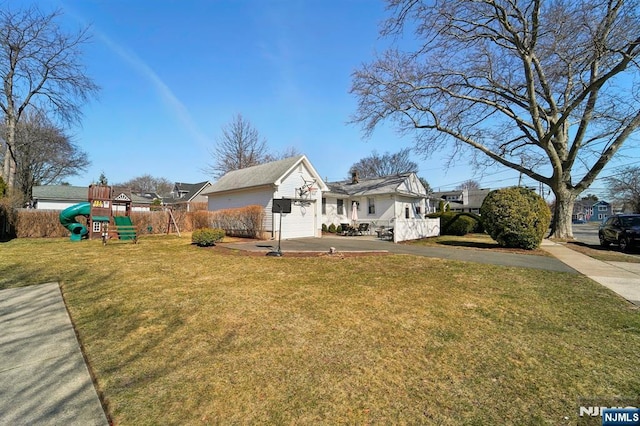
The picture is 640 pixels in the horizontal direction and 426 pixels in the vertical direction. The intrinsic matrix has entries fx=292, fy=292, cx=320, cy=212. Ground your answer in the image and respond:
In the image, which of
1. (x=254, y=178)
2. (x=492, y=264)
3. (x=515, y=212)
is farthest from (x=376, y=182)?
(x=492, y=264)

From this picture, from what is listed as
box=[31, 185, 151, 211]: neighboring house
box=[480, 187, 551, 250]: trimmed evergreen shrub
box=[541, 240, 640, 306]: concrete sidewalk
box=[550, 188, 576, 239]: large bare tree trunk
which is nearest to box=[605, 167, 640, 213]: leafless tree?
box=[550, 188, 576, 239]: large bare tree trunk

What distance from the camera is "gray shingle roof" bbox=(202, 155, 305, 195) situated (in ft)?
59.7

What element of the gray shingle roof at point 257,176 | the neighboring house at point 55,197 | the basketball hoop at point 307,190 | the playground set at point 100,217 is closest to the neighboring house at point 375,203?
the basketball hoop at point 307,190

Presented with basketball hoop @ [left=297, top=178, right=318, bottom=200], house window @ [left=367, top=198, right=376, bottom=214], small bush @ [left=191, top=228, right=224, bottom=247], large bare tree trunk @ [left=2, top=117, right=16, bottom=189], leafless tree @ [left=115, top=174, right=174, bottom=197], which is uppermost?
leafless tree @ [left=115, top=174, right=174, bottom=197]

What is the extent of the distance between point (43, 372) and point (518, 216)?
14940mm

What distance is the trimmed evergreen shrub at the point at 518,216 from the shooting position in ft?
41.0

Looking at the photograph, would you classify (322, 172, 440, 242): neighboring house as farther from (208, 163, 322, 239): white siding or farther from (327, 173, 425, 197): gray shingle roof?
(208, 163, 322, 239): white siding

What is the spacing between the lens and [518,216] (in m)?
12.6

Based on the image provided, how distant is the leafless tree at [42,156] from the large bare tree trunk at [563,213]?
1776 inches

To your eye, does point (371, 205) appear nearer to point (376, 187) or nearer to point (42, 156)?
point (376, 187)

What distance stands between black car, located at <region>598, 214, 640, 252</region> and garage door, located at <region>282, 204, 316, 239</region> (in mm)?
15540

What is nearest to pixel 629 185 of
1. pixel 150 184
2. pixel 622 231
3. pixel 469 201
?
pixel 469 201

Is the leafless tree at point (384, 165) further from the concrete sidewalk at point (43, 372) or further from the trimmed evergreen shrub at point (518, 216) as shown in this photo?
the concrete sidewalk at point (43, 372)

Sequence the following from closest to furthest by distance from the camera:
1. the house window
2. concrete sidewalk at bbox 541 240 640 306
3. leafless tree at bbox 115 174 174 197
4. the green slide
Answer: concrete sidewalk at bbox 541 240 640 306 < the green slide < the house window < leafless tree at bbox 115 174 174 197
